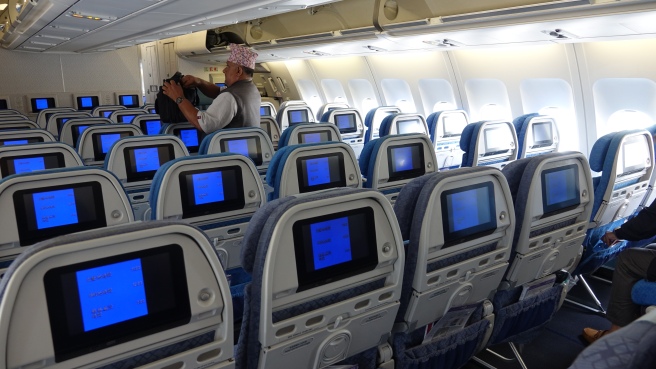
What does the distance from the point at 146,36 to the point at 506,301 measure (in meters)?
8.33

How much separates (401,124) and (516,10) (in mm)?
2270

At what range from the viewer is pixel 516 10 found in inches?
210

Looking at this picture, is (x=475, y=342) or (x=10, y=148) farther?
(x=10, y=148)

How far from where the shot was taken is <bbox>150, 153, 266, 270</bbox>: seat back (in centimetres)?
305

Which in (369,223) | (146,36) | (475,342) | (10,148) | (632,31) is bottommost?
(475,342)

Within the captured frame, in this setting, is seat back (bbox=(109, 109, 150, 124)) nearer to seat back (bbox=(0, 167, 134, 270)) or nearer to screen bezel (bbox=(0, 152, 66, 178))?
screen bezel (bbox=(0, 152, 66, 178))

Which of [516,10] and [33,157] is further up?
[516,10]

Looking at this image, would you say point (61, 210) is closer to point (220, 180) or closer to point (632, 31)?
point (220, 180)

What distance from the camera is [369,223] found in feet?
6.89

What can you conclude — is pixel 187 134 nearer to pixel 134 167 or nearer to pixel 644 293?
pixel 134 167

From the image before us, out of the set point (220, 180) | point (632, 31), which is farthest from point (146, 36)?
point (632, 31)

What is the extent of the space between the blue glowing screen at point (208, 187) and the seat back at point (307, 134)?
2639 millimetres

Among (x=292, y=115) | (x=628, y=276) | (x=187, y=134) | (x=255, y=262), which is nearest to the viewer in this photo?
(x=255, y=262)

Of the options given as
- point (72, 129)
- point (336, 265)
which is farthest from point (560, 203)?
point (72, 129)
